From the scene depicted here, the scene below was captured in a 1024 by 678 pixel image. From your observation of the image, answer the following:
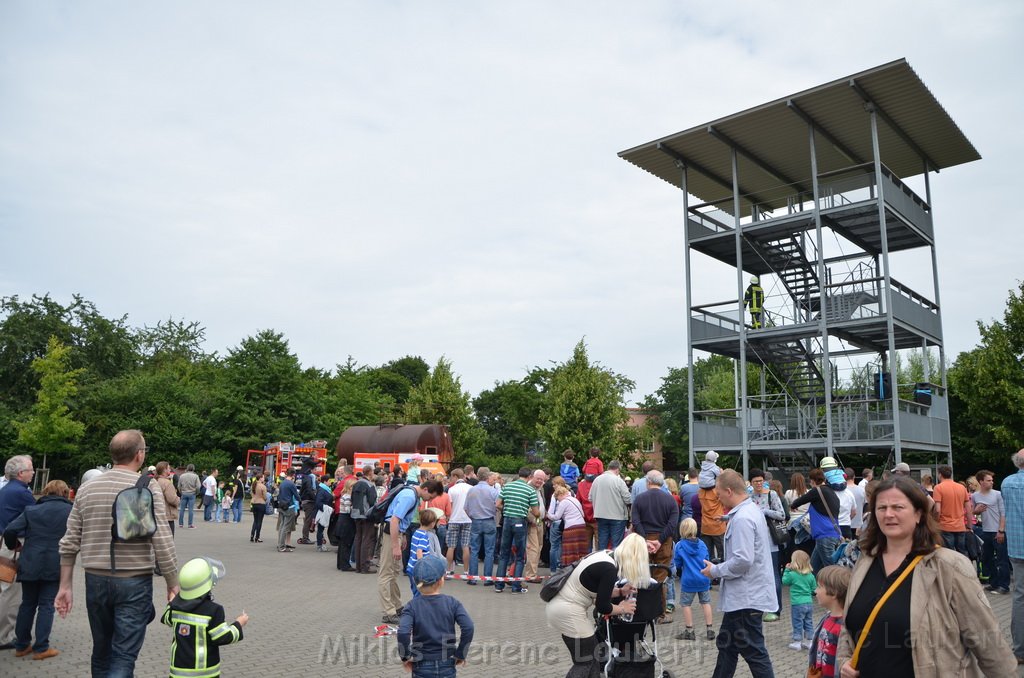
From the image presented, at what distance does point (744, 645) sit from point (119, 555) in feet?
14.4

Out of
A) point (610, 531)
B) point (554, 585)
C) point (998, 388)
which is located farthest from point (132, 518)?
point (998, 388)

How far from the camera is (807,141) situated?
26.0 meters

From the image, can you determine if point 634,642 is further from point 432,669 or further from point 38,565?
point 38,565

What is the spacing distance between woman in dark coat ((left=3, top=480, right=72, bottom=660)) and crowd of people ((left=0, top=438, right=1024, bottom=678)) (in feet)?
0.05

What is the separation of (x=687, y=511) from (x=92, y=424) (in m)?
41.4

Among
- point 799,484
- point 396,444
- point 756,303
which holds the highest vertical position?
point 756,303

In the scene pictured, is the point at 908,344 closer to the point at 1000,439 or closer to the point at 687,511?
the point at 1000,439

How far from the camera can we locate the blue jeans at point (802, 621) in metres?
7.96

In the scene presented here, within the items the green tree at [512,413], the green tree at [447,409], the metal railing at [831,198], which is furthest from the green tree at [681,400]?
the metal railing at [831,198]

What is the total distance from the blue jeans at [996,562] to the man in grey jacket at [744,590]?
8.42 meters

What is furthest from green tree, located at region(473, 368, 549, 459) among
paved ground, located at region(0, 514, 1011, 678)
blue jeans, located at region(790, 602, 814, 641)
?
blue jeans, located at region(790, 602, 814, 641)

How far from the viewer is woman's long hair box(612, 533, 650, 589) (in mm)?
5672

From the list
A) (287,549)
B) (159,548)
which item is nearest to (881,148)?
(287,549)

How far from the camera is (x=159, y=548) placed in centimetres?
512
